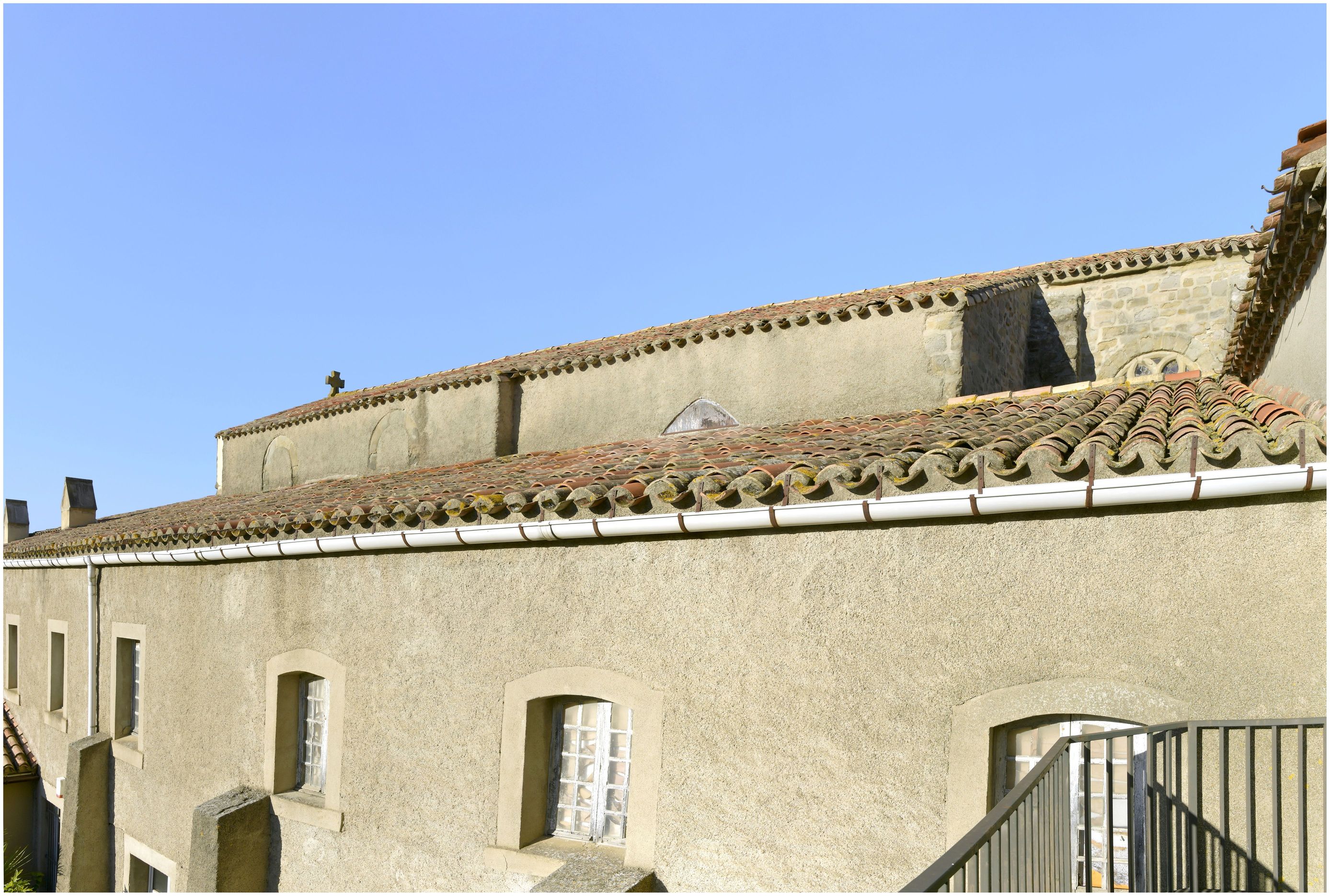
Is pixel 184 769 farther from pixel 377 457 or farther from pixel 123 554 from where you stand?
pixel 377 457

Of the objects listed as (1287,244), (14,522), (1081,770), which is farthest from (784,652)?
(14,522)

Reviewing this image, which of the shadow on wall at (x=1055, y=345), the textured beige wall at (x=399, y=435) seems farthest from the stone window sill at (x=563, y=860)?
the shadow on wall at (x=1055, y=345)

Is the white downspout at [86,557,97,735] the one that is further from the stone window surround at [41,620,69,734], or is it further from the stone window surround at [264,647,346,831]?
the stone window surround at [264,647,346,831]

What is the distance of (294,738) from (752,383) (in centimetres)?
653

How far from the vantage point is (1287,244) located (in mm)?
5629

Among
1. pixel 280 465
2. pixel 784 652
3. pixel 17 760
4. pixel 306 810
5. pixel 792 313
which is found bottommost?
pixel 17 760

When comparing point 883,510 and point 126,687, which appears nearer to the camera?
point 883,510

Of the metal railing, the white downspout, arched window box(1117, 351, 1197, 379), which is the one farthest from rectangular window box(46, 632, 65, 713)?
arched window box(1117, 351, 1197, 379)

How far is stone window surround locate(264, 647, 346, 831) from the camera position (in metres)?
7.48

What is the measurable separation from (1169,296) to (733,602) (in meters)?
12.7

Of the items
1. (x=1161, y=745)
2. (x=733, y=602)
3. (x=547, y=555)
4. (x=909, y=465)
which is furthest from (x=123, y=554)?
(x=1161, y=745)

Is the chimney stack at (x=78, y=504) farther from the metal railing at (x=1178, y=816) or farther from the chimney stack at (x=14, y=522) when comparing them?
the metal railing at (x=1178, y=816)

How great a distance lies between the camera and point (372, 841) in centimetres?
711

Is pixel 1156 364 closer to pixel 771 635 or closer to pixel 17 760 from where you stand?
pixel 771 635
